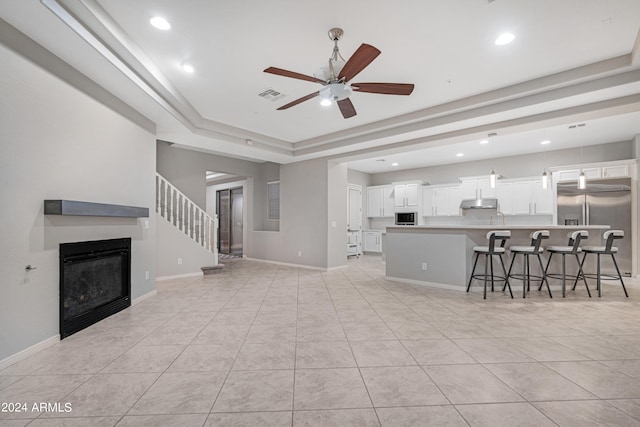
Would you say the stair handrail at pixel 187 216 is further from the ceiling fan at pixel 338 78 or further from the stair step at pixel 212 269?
the ceiling fan at pixel 338 78

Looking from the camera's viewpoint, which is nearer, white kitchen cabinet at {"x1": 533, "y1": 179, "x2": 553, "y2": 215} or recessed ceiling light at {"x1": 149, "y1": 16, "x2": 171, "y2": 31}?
recessed ceiling light at {"x1": 149, "y1": 16, "x2": 171, "y2": 31}

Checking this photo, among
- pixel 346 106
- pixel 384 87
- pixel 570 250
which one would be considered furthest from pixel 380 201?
pixel 384 87

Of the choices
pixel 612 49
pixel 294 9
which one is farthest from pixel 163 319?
pixel 612 49

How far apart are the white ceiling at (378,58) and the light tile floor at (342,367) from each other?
2.71 metres

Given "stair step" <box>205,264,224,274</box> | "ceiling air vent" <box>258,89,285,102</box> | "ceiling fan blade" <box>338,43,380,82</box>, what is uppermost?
"ceiling air vent" <box>258,89,285,102</box>

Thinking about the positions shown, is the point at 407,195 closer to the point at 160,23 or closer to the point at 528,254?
the point at 528,254

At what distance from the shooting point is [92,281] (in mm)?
3375

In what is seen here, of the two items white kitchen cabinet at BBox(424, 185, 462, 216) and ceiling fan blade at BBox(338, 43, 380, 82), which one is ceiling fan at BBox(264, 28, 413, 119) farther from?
white kitchen cabinet at BBox(424, 185, 462, 216)

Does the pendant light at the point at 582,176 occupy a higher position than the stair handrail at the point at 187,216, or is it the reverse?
the pendant light at the point at 582,176

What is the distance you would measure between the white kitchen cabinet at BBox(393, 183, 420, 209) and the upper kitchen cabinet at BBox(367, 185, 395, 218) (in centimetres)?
21

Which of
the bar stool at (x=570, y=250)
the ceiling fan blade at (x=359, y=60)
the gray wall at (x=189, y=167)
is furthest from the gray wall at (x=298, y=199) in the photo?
the ceiling fan blade at (x=359, y=60)

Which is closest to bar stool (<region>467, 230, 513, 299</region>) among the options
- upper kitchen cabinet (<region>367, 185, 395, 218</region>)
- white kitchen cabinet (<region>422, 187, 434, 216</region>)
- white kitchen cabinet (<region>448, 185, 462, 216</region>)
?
white kitchen cabinet (<region>448, 185, 462, 216</region>)

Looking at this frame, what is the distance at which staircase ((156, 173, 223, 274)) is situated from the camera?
597cm

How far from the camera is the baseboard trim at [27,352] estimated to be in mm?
2306
